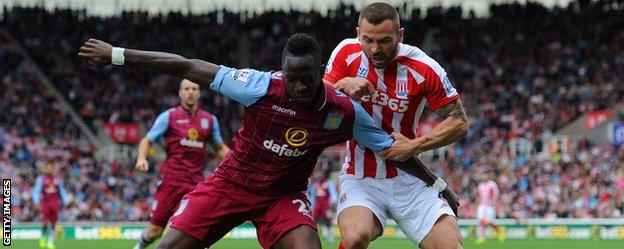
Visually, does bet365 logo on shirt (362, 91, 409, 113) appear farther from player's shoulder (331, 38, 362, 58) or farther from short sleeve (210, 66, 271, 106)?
short sleeve (210, 66, 271, 106)

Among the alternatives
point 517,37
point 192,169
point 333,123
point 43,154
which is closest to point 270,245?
point 333,123

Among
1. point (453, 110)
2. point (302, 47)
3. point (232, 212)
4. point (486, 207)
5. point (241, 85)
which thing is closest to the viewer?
point (302, 47)

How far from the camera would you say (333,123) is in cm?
751

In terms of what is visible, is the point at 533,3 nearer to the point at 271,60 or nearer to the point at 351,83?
the point at 271,60

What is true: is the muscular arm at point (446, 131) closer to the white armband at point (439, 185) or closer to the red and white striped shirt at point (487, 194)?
the white armband at point (439, 185)

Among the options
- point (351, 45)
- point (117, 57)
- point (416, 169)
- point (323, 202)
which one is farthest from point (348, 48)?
point (323, 202)

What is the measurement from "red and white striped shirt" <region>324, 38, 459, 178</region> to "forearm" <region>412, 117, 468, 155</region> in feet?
0.54

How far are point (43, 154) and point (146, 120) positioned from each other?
500 centimetres

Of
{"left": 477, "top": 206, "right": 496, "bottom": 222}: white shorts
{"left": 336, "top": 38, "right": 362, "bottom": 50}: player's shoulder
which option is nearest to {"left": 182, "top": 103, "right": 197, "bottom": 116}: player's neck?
{"left": 336, "top": 38, "right": 362, "bottom": 50}: player's shoulder

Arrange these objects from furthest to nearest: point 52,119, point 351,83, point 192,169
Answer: point 52,119
point 192,169
point 351,83

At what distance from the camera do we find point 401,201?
8242 mm

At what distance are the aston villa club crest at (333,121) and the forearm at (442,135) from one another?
62cm

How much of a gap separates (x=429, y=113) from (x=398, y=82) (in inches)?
1223

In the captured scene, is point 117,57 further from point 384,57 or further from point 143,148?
point 143,148
